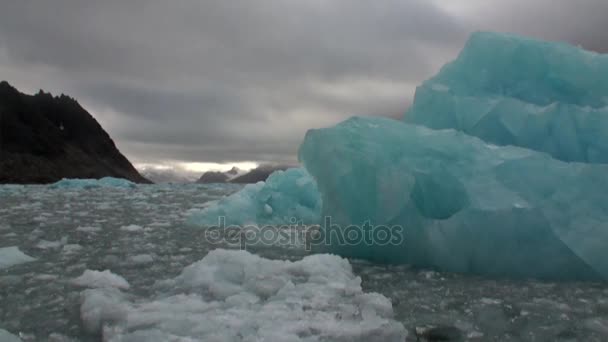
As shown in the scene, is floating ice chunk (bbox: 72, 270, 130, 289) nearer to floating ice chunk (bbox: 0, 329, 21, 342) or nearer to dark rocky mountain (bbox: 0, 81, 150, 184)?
floating ice chunk (bbox: 0, 329, 21, 342)

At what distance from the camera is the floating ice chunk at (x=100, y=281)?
3824 mm

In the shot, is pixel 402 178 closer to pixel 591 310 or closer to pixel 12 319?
pixel 591 310

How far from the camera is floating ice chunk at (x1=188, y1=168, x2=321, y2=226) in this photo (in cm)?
898

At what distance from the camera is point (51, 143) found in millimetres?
70000

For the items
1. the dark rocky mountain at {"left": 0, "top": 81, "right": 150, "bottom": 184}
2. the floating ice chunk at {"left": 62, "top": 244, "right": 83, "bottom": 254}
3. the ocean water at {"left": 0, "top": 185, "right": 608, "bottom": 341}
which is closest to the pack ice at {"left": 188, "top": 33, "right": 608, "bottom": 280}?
the ocean water at {"left": 0, "top": 185, "right": 608, "bottom": 341}

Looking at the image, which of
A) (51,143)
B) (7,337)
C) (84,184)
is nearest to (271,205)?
(7,337)

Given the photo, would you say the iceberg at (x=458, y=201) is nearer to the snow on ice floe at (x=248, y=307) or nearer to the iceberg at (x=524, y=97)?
the iceberg at (x=524, y=97)

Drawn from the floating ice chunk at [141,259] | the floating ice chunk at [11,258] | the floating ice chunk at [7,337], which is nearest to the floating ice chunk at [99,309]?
the floating ice chunk at [7,337]

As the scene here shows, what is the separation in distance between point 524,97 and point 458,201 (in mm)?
2314

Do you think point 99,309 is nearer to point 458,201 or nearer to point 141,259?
point 141,259

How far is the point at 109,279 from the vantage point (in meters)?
3.91

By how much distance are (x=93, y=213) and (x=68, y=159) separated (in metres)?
67.8

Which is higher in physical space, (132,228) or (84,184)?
(84,184)

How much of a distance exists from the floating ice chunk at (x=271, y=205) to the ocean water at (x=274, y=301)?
145 inches
